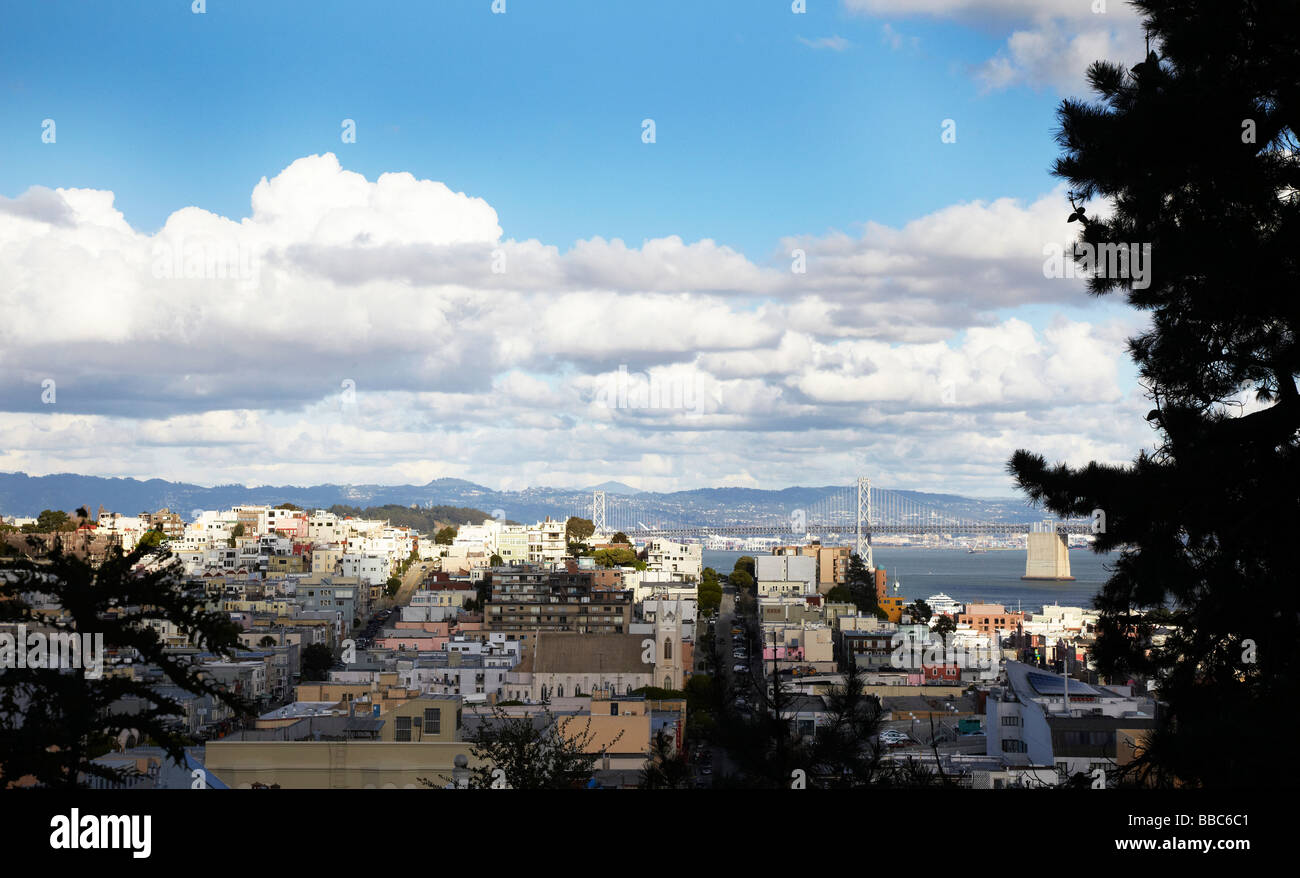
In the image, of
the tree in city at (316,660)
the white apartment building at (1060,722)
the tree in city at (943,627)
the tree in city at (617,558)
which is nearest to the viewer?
the white apartment building at (1060,722)

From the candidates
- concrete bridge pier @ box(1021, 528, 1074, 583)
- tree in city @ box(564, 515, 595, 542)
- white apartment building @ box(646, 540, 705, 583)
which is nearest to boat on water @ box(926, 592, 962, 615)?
white apartment building @ box(646, 540, 705, 583)

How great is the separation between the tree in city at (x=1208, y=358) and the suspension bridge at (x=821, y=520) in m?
42.3

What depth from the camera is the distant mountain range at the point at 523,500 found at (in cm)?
7012

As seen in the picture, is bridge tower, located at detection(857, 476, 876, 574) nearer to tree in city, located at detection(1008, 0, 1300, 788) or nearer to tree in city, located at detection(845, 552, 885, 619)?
tree in city, located at detection(845, 552, 885, 619)

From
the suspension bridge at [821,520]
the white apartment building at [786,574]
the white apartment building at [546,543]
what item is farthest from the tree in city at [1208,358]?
the suspension bridge at [821,520]

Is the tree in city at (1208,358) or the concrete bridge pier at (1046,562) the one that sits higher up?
the tree in city at (1208,358)

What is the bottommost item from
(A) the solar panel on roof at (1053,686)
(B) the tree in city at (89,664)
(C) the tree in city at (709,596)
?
(C) the tree in city at (709,596)

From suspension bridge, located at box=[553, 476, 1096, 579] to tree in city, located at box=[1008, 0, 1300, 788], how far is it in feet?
139

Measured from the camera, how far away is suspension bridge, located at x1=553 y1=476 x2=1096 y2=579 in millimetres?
53250

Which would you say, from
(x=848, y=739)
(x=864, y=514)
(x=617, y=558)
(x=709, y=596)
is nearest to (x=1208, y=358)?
(x=848, y=739)

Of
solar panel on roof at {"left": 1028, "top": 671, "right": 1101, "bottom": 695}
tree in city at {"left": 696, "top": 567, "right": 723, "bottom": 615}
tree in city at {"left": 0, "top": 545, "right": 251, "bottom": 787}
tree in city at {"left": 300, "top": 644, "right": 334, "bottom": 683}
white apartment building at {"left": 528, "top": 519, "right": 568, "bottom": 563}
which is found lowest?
tree in city at {"left": 300, "top": 644, "right": 334, "bottom": 683}

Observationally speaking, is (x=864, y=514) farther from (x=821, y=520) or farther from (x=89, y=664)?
(x=89, y=664)

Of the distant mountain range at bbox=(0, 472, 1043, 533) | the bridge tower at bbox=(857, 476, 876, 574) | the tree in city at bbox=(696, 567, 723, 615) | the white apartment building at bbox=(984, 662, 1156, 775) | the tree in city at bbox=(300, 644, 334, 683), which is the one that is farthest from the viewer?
the distant mountain range at bbox=(0, 472, 1043, 533)

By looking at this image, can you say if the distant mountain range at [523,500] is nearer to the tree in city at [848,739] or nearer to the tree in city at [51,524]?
the tree in city at [51,524]
